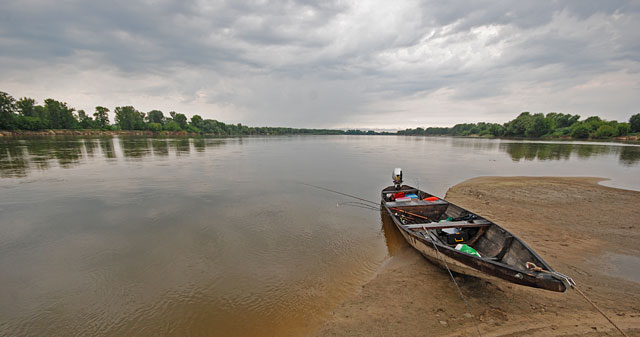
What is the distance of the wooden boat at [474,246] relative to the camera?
415 cm

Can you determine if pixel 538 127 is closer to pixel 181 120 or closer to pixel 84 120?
pixel 181 120

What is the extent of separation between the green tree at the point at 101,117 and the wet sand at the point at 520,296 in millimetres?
167116

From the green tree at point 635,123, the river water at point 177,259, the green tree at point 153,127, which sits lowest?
the river water at point 177,259

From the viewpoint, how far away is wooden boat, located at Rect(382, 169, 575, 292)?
4148mm

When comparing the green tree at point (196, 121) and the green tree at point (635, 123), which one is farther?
the green tree at point (196, 121)

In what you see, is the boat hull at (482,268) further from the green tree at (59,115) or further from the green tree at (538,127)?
the green tree at (59,115)

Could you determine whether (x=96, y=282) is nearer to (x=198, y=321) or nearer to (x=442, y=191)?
(x=198, y=321)

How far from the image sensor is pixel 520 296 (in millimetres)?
4988

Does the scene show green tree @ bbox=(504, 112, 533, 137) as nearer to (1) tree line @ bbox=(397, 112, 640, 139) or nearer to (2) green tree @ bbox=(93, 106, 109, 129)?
(1) tree line @ bbox=(397, 112, 640, 139)

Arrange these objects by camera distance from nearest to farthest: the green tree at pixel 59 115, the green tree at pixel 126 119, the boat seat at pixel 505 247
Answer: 1. the boat seat at pixel 505 247
2. the green tree at pixel 59 115
3. the green tree at pixel 126 119

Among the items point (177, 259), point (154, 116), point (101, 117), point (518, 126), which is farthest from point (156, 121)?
point (518, 126)

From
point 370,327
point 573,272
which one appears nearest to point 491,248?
point 573,272

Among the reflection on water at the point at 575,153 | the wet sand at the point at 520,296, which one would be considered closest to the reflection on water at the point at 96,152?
the reflection on water at the point at 575,153

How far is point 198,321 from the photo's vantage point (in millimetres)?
4941
